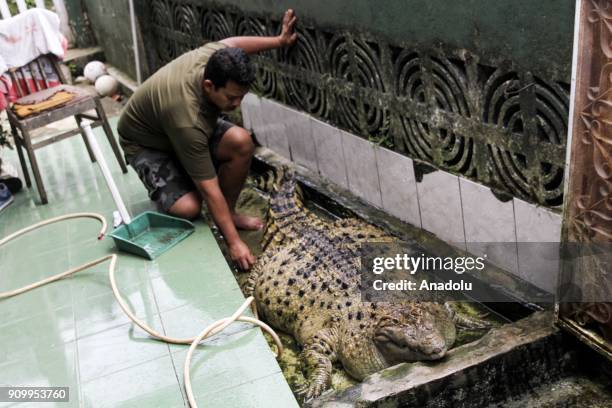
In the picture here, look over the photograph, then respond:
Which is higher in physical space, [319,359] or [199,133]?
[199,133]

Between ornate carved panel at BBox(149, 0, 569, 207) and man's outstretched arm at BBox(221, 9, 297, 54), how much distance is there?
0.09m

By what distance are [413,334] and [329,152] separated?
232 cm

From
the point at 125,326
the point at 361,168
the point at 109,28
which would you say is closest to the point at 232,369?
the point at 125,326

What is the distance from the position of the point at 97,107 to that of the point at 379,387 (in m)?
4.24

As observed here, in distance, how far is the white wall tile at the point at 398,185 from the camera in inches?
174

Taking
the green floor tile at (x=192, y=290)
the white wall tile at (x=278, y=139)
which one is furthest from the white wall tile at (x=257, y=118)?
the green floor tile at (x=192, y=290)

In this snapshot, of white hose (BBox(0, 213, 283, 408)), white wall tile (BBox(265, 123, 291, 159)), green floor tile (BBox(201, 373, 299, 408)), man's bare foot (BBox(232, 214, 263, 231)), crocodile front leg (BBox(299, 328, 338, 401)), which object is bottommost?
crocodile front leg (BBox(299, 328, 338, 401))

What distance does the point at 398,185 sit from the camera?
4547mm

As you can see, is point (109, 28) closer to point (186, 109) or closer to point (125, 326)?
point (186, 109)

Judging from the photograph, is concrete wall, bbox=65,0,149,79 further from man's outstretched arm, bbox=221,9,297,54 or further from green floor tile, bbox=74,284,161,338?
green floor tile, bbox=74,284,161,338

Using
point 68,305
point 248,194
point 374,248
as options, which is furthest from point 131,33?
point 374,248

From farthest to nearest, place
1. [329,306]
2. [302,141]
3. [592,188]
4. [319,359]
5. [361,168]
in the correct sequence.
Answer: [302,141]
[361,168]
[329,306]
[319,359]
[592,188]

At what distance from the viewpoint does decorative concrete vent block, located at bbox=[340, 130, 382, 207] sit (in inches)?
188

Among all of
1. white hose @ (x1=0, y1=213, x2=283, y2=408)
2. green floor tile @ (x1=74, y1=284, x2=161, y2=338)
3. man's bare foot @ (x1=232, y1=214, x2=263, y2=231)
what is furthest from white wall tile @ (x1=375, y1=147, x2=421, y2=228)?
green floor tile @ (x1=74, y1=284, x2=161, y2=338)
